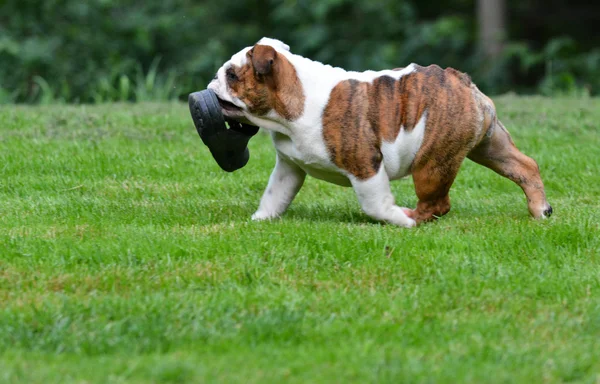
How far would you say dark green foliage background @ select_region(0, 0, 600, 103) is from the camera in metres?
17.4

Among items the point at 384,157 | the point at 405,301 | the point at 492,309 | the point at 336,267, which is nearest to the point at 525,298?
the point at 492,309

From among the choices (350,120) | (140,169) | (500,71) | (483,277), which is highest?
(350,120)

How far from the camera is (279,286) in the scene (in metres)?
5.02

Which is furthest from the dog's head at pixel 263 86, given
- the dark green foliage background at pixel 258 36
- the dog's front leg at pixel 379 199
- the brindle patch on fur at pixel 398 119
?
the dark green foliage background at pixel 258 36

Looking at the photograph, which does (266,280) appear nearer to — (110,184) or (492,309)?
(492,309)

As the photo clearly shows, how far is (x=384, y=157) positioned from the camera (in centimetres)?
620

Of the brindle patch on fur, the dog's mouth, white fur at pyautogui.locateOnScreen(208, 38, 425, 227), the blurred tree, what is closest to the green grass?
white fur at pyautogui.locateOnScreen(208, 38, 425, 227)

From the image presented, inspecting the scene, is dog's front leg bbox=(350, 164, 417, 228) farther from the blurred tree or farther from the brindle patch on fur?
the blurred tree

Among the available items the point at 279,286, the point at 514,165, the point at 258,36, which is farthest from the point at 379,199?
Result: the point at 258,36

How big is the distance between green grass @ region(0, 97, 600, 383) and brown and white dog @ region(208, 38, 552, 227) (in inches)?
12.9

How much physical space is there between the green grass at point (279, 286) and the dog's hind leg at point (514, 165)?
222 millimetres

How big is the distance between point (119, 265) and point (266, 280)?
31.6 inches

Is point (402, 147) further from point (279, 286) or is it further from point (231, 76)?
point (279, 286)

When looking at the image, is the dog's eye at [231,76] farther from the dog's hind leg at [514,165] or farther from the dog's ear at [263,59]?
the dog's hind leg at [514,165]
